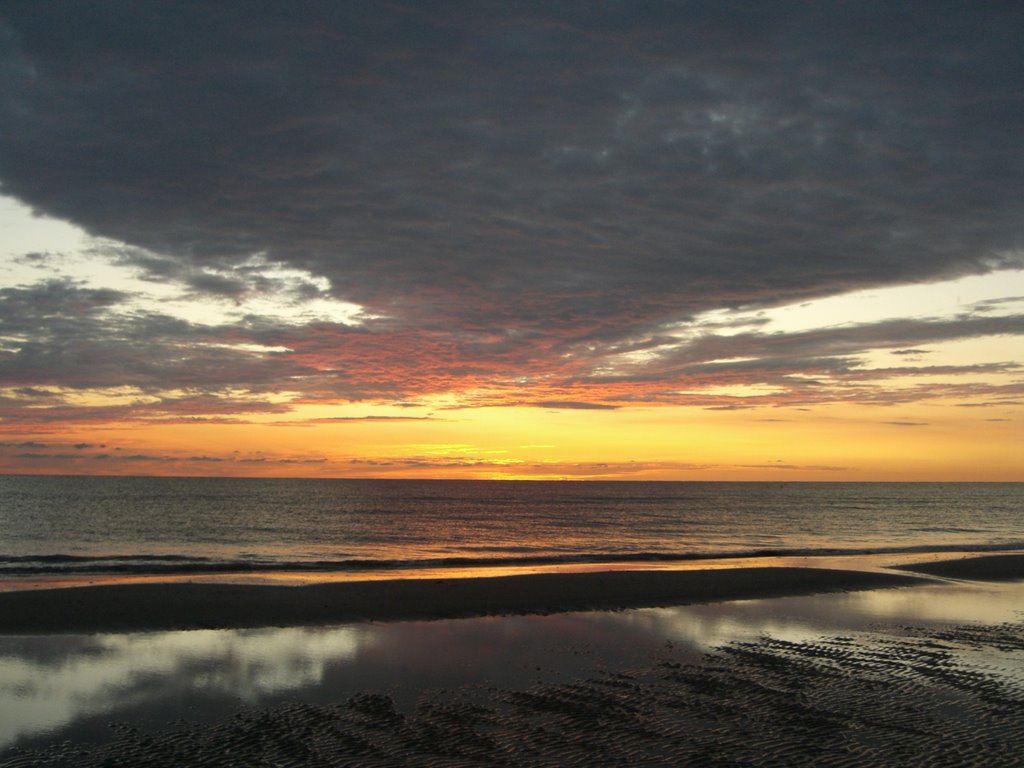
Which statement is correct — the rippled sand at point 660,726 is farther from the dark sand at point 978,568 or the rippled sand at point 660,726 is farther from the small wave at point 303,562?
the small wave at point 303,562

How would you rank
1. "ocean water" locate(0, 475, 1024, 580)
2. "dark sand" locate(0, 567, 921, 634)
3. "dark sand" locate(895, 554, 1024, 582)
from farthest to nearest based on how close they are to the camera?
"ocean water" locate(0, 475, 1024, 580) → "dark sand" locate(895, 554, 1024, 582) → "dark sand" locate(0, 567, 921, 634)

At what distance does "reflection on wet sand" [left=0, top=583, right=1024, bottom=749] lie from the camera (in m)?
12.7

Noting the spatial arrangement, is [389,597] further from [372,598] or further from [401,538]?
[401,538]

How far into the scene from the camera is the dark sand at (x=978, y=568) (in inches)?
1294

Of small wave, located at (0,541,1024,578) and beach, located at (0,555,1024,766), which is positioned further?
small wave, located at (0,541,1024,578)

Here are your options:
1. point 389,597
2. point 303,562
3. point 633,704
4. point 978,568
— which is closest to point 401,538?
point 303,562

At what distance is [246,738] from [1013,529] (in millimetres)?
83118

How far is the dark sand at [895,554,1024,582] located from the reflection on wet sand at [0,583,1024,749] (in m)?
10.2

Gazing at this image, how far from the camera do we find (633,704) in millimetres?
12945


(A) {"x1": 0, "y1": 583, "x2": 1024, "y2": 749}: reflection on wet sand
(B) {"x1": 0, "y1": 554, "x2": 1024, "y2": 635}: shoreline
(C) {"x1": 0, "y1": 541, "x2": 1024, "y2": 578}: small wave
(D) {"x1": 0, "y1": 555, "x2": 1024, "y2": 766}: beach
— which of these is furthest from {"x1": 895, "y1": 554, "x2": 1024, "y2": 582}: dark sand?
(D) {"x1": 0, "y1": 555, "x2": 1024, "y2": 766}: beach

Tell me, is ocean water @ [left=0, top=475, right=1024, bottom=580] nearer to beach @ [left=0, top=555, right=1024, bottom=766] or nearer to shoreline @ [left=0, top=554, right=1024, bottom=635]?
shoreline @ [left=0, top=554, right=1024, bottom=635]

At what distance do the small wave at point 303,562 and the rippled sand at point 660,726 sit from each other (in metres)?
23.0

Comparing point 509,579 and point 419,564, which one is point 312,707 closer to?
point 509,579

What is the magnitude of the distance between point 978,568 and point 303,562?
33472mm
